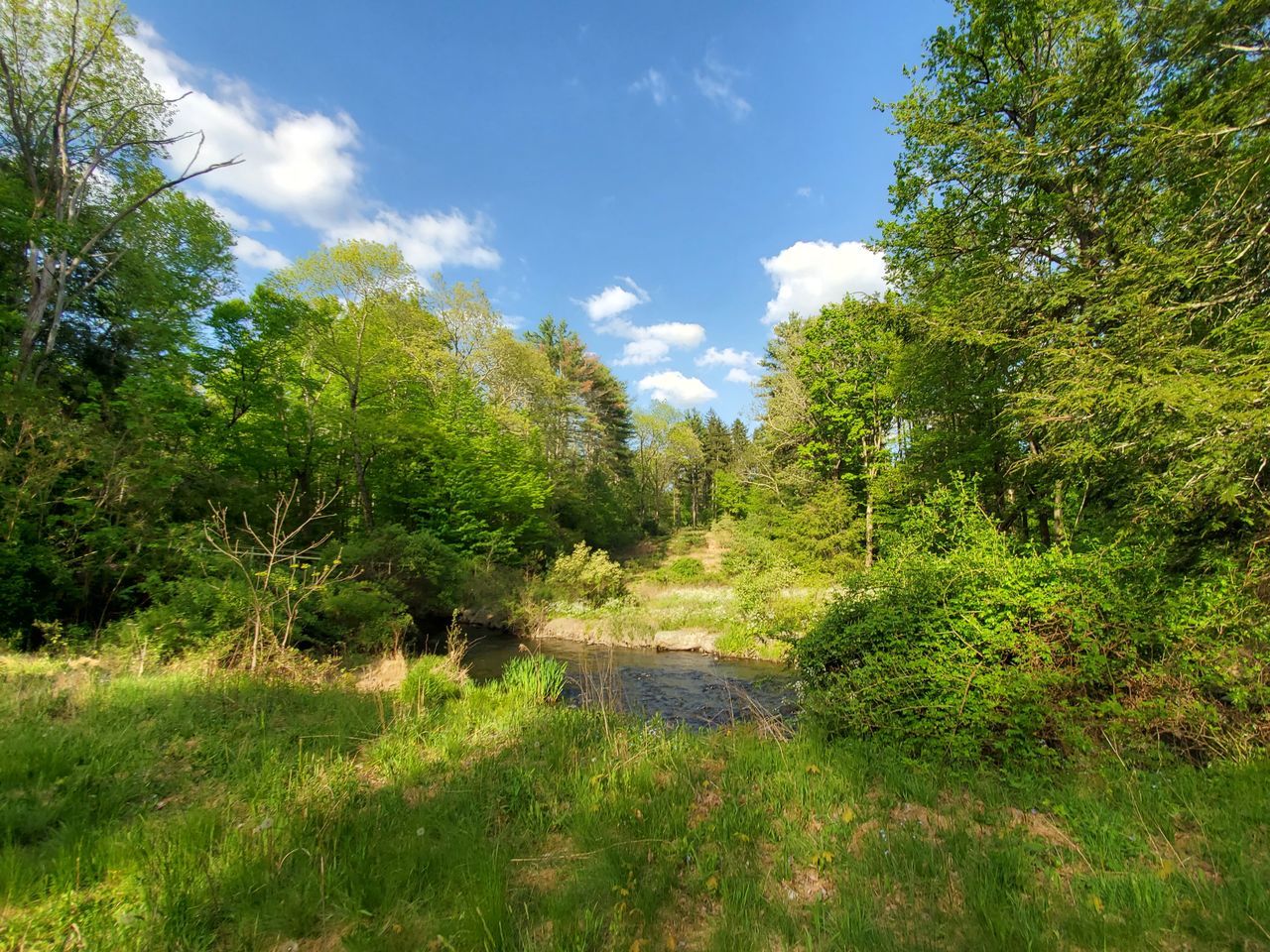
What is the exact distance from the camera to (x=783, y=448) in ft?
80.6

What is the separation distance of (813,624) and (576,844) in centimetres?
529

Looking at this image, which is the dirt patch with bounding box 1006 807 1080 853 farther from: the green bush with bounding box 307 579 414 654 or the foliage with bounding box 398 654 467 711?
the green bush with bounding box 307 579 414 654

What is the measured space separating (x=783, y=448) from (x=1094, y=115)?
17.7 m

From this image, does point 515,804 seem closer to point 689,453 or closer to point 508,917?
point 508,917

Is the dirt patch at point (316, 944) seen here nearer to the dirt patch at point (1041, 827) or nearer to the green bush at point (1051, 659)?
the dirt patch at point (1041, 827)

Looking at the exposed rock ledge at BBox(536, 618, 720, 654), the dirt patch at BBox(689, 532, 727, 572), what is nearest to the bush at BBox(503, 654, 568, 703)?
the exposed rock ledge at BBox(536, 618, 720, 654)

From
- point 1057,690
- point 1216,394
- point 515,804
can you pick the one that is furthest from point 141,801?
point 1216,394

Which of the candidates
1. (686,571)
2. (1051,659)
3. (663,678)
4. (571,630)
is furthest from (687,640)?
(1051,659)

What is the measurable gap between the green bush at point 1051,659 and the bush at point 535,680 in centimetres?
372

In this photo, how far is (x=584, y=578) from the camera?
20.4m

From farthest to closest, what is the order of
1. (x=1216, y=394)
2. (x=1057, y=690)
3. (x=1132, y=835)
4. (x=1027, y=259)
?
(x=1027, y=259) < (x=1216, y=394) < (x=1057, y=690) < (x=1132, y=835)

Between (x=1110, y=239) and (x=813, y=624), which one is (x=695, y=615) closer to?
(x=813, y=624)

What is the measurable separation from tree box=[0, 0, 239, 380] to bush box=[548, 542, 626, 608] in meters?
15.5

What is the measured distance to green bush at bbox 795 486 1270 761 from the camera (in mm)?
4227
